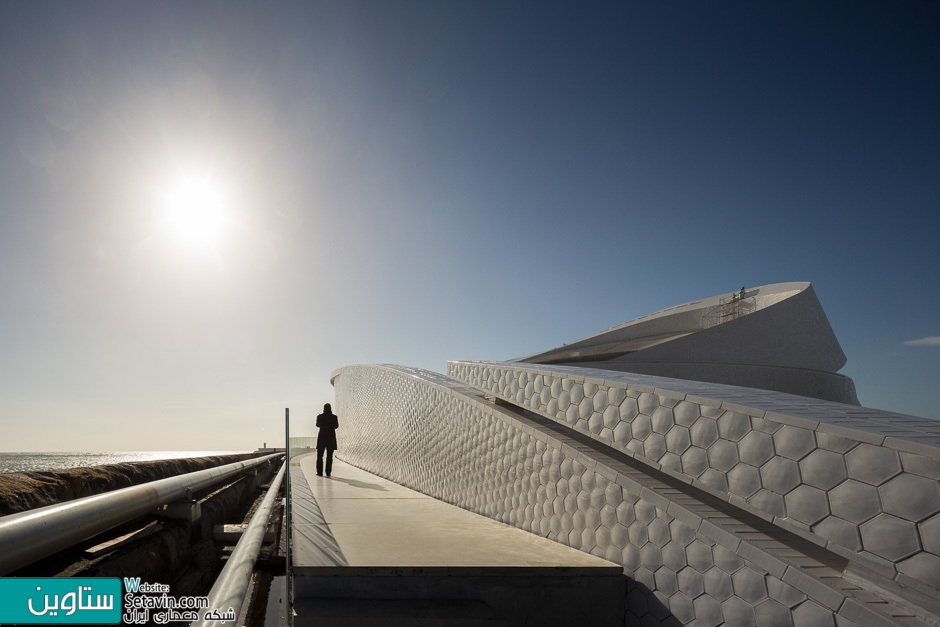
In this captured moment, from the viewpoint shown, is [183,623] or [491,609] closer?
[183,623]

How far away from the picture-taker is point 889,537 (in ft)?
6.00

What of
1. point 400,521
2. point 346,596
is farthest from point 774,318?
point 346,596

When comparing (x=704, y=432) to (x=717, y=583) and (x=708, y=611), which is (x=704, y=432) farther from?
(x=708, y=611)

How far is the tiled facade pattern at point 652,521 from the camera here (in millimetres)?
2170

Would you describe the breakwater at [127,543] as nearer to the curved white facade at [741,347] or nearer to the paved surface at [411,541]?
the paved surface at [411,541]

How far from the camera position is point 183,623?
2.07 m

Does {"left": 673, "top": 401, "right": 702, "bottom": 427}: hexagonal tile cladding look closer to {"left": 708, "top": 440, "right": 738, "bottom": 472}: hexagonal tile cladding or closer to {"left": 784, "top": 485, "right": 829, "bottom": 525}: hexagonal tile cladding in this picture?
{"left": 708, "top": 440, "right": 738, "bottom": 472}: hexagonal tile cladding

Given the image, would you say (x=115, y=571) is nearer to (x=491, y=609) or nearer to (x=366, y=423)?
(x=491, y=609)

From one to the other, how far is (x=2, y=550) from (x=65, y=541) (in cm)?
35

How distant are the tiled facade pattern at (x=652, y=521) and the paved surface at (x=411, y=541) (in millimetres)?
211

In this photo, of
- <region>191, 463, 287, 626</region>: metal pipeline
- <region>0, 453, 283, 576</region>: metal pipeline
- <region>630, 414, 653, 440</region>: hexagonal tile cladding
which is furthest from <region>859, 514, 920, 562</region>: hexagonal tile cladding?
<region>0, 453, 283, 576</region>: metal pipeline

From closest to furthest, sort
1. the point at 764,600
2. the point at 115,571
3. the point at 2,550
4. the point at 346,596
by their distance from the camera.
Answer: the point at 2,550 → the point at 115,571 → the point at 764,600 → the point at 346,596

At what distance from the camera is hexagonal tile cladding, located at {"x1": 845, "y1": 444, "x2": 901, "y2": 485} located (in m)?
1.86

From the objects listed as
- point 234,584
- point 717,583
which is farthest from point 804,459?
point 234,584
